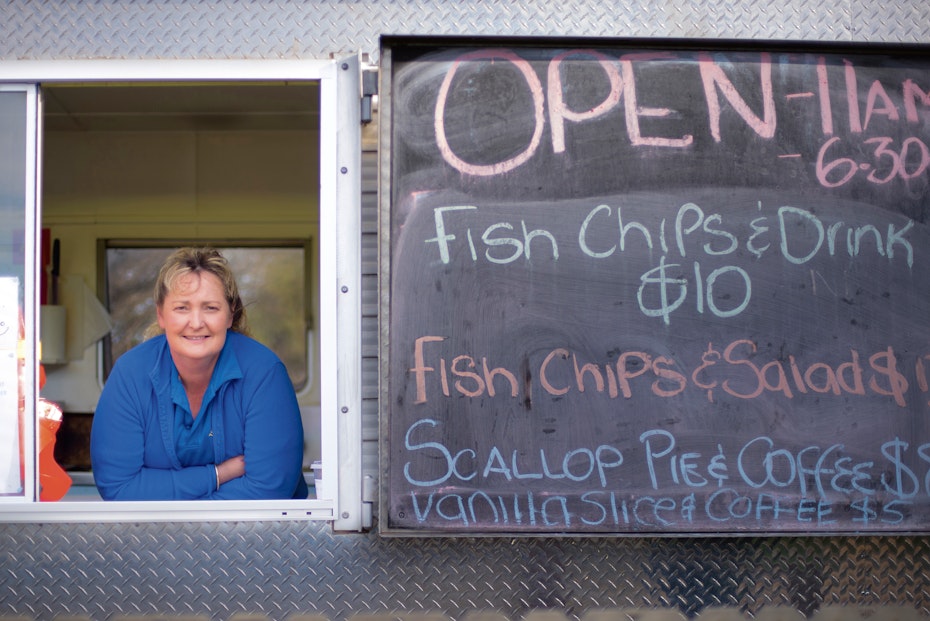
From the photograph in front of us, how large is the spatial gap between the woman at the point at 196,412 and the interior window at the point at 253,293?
2431 mm

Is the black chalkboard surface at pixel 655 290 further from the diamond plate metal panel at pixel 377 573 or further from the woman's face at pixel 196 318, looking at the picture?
the woman's face at pixel 196 318

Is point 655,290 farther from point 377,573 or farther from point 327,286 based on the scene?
point 377,573

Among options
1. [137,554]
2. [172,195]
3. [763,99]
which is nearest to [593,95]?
[763,99]

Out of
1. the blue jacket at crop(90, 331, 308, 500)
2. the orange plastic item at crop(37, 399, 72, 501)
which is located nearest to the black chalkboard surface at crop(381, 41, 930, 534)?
the blue jacket at crop(90, 331, 308, 500)

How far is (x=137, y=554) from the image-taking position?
9.64 feet

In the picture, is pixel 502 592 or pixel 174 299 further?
pixel 174 299

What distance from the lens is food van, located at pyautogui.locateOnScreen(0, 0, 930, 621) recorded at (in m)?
2.79

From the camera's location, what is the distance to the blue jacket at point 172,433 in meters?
3.12

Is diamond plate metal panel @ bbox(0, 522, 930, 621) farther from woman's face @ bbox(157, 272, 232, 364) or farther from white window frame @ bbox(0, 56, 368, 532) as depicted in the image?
woman's face @ bbox(157, 272, 232, 364)

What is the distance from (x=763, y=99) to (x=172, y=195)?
4240 mm

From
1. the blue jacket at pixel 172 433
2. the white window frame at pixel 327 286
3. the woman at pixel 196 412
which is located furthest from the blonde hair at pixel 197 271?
the white window frame at pixel 327 286

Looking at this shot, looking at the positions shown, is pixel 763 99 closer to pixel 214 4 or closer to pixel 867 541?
pixel 867 541

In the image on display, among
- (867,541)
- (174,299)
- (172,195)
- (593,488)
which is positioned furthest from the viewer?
(172,195)

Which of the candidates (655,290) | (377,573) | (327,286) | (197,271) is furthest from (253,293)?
(655,290)
